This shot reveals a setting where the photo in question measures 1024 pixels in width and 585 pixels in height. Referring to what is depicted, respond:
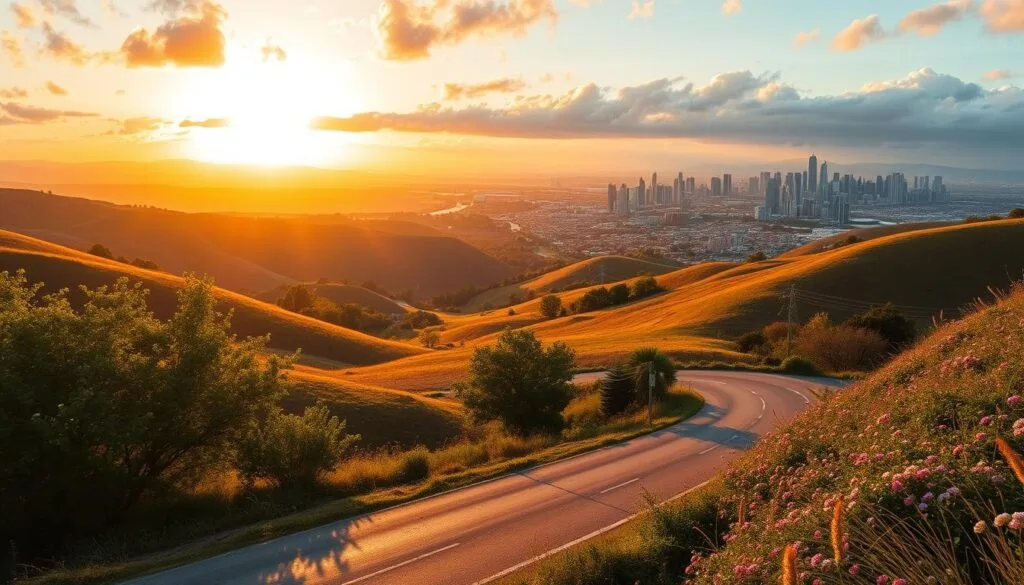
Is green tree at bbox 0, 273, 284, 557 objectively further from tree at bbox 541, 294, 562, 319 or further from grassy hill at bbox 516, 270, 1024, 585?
tree at bbox 541, 294, 562, 319

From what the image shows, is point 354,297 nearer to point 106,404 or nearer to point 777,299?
point 777,299

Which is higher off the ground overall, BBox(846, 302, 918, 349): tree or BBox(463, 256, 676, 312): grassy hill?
BBox(846, 302, 918, 349): tree

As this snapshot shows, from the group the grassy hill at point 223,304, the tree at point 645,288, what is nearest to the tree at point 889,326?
the grassy hill at point 223,304

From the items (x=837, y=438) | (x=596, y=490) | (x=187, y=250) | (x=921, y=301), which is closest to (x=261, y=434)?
(x=596, y=490)

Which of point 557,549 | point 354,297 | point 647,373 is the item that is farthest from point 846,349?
point 354,297

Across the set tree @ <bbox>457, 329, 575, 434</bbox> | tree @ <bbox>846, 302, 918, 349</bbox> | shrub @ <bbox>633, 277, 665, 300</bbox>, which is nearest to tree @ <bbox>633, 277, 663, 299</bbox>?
shrub @ <bbox>633, 277, 665, 300</bbox>

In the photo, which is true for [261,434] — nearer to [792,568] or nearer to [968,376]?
[968,376]

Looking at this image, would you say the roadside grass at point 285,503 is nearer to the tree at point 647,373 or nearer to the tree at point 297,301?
the tree at point 647,373

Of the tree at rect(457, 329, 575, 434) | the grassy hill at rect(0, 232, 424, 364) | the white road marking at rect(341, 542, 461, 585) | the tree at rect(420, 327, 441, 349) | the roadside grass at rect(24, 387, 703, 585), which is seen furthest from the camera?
the tree at rect(420, 327, 441, 349)
